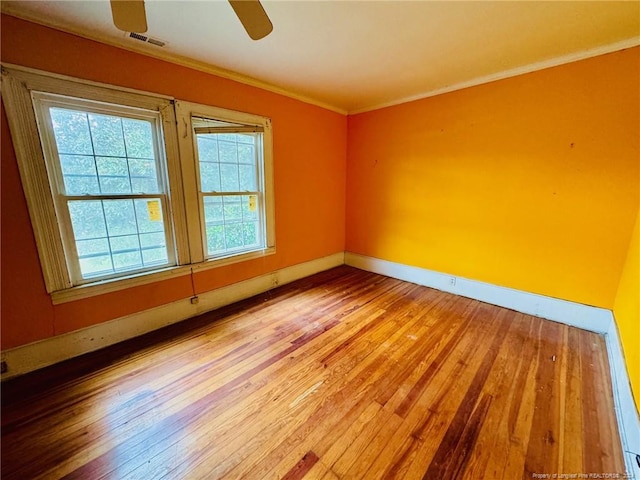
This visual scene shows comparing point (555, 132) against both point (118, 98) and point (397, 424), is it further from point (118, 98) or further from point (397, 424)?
point (118, 98)

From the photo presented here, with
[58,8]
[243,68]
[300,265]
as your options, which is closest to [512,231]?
[300,265]

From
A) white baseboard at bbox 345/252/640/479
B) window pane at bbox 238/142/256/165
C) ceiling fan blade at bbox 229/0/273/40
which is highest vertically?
ceiling fan blade at bbox 229/0/273/40

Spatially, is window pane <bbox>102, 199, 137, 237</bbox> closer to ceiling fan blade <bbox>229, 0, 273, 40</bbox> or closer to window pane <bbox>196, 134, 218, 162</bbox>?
window pane <bbox>196, 134, 218, 162</bbox>

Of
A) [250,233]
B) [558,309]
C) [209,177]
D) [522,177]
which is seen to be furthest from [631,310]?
[209,177]

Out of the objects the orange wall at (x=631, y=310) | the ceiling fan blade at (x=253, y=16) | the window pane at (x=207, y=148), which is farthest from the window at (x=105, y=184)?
the orange wall at (x=631, y=310)

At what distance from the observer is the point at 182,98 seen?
2.39m

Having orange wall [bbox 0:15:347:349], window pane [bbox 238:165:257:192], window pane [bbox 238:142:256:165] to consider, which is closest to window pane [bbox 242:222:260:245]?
orange wall [bbox 0:15:347:349]

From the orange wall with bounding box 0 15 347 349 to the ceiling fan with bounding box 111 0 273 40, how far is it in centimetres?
116

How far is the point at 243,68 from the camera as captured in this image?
2549 millimetres

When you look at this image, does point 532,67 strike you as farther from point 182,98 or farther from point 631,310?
point 182,98

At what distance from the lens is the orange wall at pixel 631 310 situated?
1.56 meters

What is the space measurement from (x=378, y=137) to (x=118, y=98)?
3.01m

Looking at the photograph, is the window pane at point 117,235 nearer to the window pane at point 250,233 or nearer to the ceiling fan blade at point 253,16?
the window pane at point 250,233

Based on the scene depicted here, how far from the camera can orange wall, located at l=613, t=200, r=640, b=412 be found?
156 cm
